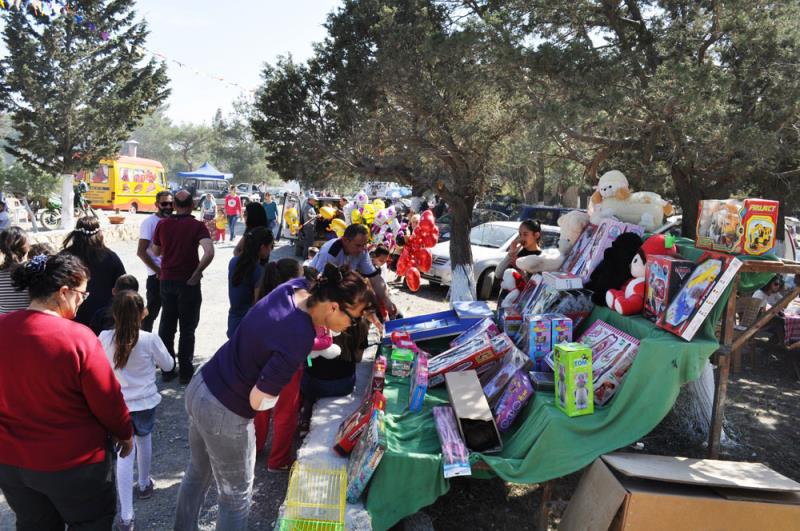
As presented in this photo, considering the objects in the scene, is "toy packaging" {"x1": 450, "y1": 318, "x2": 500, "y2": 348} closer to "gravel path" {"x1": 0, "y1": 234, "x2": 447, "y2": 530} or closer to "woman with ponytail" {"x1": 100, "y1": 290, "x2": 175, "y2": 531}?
"gravel path" {"x1": 0, "y1": 234, "x2": 447, "y2": 530}

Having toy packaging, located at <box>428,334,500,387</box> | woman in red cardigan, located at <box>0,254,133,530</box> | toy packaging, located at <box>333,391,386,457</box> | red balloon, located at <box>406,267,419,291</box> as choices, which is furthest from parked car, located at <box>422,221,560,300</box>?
woman in red cardigan, located at <box>0,254,133,530</box>

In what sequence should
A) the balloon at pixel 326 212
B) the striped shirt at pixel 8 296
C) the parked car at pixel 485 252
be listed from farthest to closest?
the parked car at pixel 485 252
the balloon at pixel 326 212
the striped shirt at pixel 8 296

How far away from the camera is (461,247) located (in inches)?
351

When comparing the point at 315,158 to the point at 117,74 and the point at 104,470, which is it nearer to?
the point at 104,470

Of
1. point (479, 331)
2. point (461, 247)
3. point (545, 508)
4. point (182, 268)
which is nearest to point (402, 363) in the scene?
point (479, 331)

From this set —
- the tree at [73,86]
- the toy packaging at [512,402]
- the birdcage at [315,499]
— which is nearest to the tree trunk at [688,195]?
the toy packaging at [512,402]

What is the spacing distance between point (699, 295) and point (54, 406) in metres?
3.68

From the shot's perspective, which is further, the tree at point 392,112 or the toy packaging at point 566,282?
the tree at point 392,112

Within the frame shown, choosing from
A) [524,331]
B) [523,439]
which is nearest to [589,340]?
[524,331]

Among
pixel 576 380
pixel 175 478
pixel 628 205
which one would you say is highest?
pixel 628 205

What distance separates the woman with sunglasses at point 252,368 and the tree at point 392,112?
4.84 m

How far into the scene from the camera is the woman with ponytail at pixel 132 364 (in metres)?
3.29

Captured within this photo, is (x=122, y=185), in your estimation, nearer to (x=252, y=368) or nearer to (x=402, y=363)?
(x=402, y=363)

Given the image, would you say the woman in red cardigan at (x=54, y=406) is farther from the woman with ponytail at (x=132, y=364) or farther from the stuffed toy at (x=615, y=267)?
the stuffed toy at (x=615, y=267)
